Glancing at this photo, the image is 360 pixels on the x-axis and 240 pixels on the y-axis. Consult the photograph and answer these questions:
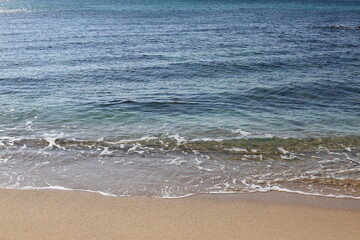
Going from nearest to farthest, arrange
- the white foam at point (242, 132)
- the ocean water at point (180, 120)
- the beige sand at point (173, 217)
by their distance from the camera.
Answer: the beige sand at point (173, 217) < the ocean water at point (180, 120) < the white foam at point (242, 132)

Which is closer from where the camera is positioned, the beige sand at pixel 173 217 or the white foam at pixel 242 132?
the beige sand at pixel 173 217

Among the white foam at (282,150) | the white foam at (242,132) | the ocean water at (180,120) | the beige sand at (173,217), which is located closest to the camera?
the beige sand at (173,217)

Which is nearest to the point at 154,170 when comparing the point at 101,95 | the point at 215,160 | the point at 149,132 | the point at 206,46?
the point at 215,160

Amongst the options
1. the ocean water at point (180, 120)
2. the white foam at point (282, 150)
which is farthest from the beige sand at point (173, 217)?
the white foam at point (282, 150)

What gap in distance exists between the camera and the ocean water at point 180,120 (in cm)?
1027

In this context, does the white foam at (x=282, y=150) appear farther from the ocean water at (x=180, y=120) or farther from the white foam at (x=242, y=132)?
the white foam at (x=242, y=132)

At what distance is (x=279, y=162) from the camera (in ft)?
37.1

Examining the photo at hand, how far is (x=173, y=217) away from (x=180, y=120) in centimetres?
708

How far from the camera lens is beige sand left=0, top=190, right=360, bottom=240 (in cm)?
772

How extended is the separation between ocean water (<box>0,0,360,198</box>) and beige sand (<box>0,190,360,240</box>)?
1.80 feet

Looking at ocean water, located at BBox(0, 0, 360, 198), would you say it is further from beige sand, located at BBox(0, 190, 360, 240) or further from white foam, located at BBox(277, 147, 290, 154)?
beige sand, located at BBox(0, 190, 360, 240)

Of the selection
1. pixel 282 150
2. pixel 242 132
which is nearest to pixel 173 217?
pixel 282 150

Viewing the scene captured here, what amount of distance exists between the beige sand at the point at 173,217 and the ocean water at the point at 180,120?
1.80ft

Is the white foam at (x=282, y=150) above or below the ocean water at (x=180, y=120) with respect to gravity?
below
